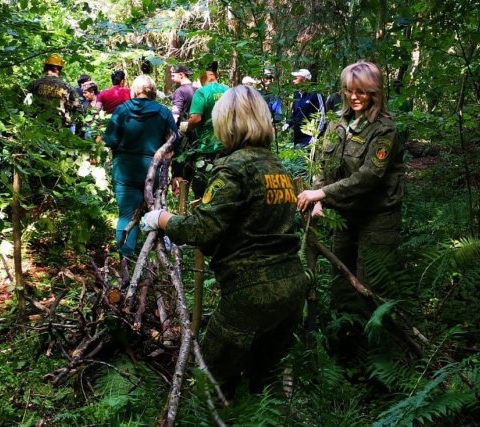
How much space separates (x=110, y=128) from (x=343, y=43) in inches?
107

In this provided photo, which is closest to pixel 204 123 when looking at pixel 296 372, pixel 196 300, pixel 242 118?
pixel 196 300

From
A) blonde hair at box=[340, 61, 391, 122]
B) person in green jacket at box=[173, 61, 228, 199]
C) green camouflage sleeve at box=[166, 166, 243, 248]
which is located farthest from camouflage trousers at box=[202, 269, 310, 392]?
person in green jacket at box=[173, 61, 228, 199]

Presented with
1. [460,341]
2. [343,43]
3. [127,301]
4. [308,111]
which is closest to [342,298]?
[460,341]

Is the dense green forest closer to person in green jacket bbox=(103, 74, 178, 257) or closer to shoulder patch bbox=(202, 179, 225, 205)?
person in green jacket bbox=(103, 74, 178, 257)

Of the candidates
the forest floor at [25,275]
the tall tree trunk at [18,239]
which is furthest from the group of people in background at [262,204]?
the tall tree trunk at [18,239]

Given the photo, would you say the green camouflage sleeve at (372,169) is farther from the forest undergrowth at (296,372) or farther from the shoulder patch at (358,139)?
the forest undergrowth at (296,372)

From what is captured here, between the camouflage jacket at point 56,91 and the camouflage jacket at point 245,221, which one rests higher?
the camouflage jacket at point 245,221

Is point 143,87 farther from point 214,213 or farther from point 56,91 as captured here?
point 214,213

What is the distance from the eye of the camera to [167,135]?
5945 millimetres

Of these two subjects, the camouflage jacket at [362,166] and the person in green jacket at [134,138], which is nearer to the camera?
the camouflage jacket at [362,166]

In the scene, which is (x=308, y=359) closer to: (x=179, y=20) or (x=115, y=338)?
(x=115, y=338)

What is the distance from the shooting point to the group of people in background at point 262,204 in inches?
106

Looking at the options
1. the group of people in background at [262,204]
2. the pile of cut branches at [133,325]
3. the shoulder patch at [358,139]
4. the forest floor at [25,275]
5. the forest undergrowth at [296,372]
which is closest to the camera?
the forest undergrowth at [296,372]

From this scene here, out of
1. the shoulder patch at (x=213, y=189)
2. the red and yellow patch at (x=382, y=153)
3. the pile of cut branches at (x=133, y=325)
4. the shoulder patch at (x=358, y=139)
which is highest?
the shoulder patch at (x=213, y=189)
